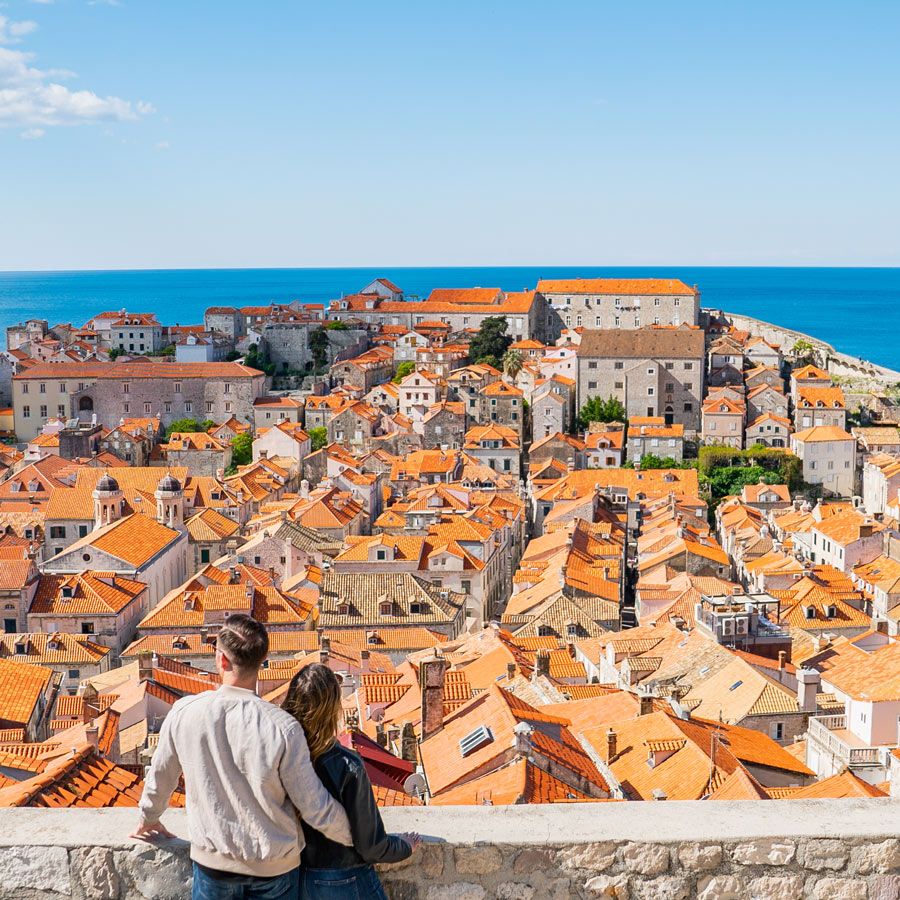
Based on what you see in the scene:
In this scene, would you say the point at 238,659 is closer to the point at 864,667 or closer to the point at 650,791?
the point at 650,791

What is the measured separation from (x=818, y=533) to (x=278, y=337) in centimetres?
4504

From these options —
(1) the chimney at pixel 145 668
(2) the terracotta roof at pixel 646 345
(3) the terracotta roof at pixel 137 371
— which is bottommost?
(1) the chimney at pixel 145 668

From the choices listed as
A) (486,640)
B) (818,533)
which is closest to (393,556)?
(486,640)

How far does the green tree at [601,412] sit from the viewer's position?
64.2m

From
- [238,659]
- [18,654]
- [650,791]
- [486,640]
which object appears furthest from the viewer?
[18,654]

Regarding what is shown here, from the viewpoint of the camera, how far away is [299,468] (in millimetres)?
57438

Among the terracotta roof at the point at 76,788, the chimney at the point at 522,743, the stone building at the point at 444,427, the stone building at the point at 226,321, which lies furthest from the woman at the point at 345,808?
the stone building at the point at 226,321

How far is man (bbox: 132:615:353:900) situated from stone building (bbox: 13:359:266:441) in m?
65.7

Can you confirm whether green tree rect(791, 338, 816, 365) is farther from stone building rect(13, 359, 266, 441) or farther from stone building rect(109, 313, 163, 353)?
stone building rect(109, 313, 163, 353)

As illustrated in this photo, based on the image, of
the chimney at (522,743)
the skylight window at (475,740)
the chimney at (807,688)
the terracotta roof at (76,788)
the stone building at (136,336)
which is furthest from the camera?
the stone building at (136,336)

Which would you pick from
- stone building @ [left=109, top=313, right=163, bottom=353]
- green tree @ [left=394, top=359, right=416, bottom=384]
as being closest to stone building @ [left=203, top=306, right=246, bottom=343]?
stone building @ [left=109, top=313, right=163, bottom=353]

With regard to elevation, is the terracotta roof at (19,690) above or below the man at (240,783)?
below

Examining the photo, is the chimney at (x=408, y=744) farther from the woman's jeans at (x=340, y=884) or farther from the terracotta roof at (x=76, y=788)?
the woman's jeans at (x=340, y=884)

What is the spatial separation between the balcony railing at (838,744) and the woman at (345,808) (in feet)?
45.8
